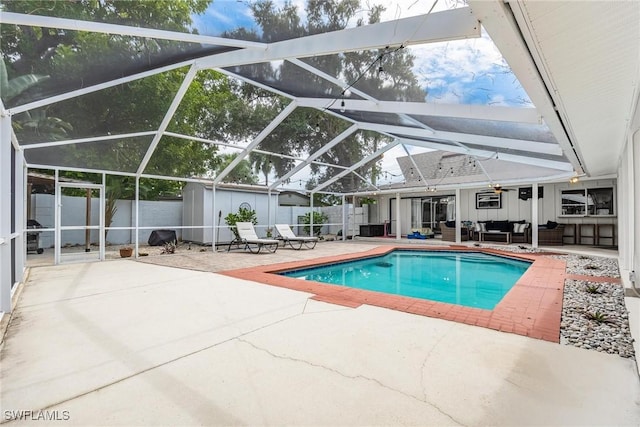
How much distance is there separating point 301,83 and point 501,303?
489 centimetres

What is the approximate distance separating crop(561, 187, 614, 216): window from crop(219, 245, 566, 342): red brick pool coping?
694cm

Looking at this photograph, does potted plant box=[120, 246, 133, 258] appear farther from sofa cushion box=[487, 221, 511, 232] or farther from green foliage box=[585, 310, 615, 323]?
sofa cushion box=[487, 221, 511, 232]

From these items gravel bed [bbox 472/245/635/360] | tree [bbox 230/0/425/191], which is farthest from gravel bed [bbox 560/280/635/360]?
tree [bbox 230/0/425/191]

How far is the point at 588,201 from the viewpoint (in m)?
11.4

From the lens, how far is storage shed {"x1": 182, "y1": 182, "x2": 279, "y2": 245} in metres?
12.4

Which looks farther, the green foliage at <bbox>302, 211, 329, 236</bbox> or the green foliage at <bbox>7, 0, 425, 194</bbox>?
the green foliage at <bbox>302, 211, 329, 236</bbox>

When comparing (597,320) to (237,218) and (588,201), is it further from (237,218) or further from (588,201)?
(588,201)

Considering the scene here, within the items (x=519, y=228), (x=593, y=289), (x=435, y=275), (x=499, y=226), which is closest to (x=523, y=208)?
(x=499, y=226)

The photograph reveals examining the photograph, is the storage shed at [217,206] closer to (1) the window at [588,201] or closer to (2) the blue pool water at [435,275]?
(2) the blue pool water at [435,275]

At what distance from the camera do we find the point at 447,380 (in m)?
2.17

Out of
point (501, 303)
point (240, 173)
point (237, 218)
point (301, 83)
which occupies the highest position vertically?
point (301, 83)

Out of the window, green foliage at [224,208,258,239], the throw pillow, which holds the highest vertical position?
the window

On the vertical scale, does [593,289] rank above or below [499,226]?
below

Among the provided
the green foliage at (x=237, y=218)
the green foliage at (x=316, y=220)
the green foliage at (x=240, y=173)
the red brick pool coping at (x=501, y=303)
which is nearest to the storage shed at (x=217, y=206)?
the green foliage at (x=237, y=218)
